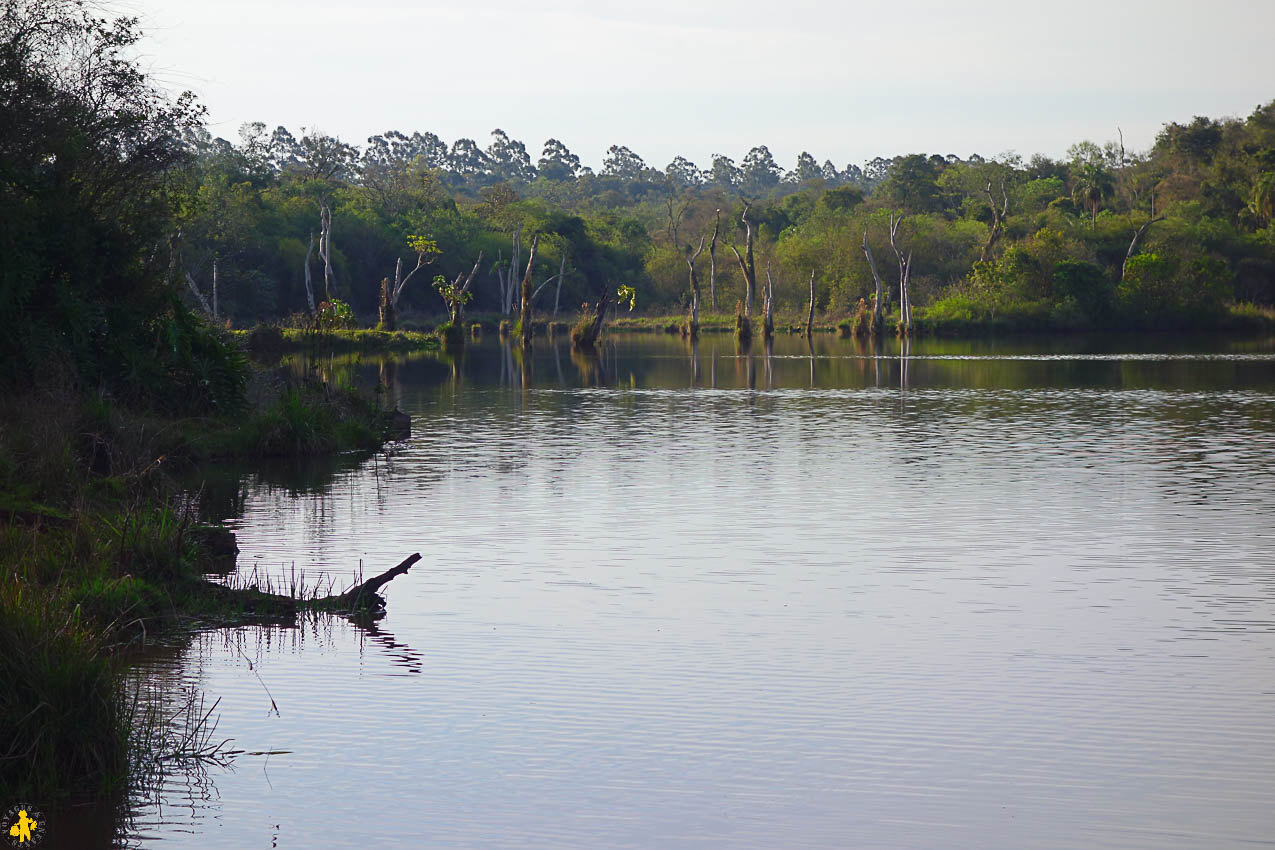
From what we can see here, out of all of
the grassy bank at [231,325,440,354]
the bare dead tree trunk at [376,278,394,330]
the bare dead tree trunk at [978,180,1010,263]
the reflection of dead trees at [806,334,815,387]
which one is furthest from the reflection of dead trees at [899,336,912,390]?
the bare dead tree trunk at [376,278,394,330]

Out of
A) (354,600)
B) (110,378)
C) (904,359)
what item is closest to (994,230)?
(904,359)

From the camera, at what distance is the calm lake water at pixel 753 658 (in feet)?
25.5

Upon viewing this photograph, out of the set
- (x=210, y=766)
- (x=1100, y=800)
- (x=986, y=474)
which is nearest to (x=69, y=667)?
(x=210, y=766)

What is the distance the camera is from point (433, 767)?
847cm

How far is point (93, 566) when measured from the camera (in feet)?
38.1

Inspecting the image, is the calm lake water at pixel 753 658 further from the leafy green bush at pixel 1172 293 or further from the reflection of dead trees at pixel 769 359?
the leafy green bush at pixel 1172 293

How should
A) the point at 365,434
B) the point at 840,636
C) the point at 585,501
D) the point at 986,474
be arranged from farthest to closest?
the point at 365,434 → the point at 986,474 → the point at 585,501 → the point at 840,636

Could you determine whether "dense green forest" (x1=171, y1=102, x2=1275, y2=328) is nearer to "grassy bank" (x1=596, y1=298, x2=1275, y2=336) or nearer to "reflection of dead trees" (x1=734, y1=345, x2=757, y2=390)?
"grassy bank" (x1=596, y1=298, x2=1275, y2=336)

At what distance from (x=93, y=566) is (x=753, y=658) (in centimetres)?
528

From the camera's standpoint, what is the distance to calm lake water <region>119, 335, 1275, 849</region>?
777 cm

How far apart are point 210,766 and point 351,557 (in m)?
6.60

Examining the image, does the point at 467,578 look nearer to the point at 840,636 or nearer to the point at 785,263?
the point at 840,636

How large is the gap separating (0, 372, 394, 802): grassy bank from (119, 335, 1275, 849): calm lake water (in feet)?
1.78

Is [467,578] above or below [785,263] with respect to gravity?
below
